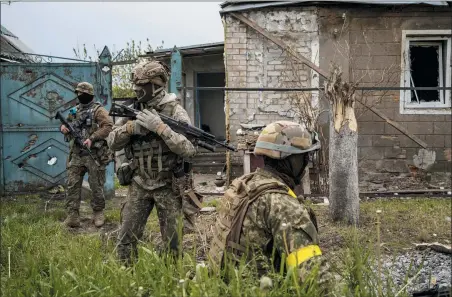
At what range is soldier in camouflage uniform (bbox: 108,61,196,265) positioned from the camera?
12.8 feet

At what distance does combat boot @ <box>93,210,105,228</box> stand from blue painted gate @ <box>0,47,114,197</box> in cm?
135

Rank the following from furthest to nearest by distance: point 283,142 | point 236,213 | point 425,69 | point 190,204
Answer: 1. point 425,69
2. point 190,204
3. point 283,142
4. point 236,213

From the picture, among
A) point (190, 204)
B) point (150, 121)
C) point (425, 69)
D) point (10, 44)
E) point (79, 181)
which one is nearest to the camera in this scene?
point (150, 121)

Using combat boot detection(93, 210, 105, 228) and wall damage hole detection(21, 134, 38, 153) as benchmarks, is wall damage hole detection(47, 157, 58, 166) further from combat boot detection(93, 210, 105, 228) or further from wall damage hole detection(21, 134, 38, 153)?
combat boot detection(93, 210, 105, 228)

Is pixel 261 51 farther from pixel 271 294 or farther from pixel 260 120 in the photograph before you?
pixel 271 294

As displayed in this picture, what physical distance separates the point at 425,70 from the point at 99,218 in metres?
6.33

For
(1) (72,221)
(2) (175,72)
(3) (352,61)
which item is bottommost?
(1) (72,221)

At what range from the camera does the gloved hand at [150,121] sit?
3.79m

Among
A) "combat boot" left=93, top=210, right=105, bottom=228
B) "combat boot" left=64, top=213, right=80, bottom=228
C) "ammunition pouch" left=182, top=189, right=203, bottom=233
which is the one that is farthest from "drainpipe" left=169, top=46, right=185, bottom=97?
"ammunition pouch" left=182, top=189, right=203, bottom=233

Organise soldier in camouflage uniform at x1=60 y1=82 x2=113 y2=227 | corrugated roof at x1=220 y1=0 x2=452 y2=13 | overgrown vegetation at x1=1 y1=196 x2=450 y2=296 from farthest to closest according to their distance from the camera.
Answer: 1. corrugated roof at x1=220 y1=0 x2=452 y2=13
2. soldier in camouflage uniform at x1=60 y1=82 x2=113 y2=227
3. overgrown vegetation at x1=1 y1=196 x2=450 y2=296

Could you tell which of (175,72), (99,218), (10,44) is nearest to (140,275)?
(99,218)

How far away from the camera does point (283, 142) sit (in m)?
2.46

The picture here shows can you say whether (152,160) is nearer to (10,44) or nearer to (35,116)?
(35,116)

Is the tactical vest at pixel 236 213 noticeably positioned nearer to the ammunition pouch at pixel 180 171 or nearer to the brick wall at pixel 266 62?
the ammunition pouch at pixel 180 171
